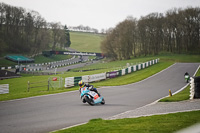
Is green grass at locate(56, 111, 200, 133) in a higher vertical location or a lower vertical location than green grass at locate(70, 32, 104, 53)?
lower

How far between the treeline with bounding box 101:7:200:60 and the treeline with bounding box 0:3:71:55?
97.0 ft

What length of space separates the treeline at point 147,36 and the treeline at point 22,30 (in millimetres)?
29567

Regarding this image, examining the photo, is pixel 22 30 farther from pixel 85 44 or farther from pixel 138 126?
pixel 138 126

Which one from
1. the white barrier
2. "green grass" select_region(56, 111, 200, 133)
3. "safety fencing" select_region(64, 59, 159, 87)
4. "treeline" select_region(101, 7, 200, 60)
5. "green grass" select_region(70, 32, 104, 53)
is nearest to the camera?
"green grass" select_region(56, 111, 200, 133)

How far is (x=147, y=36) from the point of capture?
269 feet

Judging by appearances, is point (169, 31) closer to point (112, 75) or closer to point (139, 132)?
point (112, 75)

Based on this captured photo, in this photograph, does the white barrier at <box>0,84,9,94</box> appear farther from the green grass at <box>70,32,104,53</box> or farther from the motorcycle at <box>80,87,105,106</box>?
the green grass at <box>70,32,104,53</box>

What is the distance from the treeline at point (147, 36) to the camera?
2987 inches

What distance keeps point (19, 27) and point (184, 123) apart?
90.2 meters

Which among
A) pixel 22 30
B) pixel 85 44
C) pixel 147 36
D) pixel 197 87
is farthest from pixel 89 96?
pixel 85 44

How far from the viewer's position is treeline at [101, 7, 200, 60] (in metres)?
75.9

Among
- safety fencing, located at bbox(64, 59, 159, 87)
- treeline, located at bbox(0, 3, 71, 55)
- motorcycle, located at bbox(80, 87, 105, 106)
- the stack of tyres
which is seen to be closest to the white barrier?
safety fencing, located at bbox(64, 59, 159, 87)

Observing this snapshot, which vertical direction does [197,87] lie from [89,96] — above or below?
above

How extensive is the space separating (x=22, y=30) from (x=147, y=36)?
1965 inches
